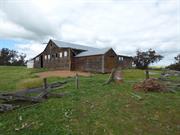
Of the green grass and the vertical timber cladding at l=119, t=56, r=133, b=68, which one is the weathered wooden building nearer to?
the vertical timber cladding at l=119, t=56, r=133, b=68

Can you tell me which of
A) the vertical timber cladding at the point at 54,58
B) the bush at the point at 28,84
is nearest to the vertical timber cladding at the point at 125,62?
the vertical timber cladding at the point at 54,58

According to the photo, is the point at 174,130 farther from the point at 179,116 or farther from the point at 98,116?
the point at 98,116

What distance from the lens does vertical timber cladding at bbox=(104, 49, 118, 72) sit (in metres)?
40.5

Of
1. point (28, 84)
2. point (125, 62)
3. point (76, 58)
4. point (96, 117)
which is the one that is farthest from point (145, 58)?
point (96, 117)

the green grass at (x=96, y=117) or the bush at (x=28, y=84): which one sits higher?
the bush at (x=28, y=84)

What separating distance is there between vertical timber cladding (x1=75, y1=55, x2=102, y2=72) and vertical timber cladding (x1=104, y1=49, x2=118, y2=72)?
3.80ft

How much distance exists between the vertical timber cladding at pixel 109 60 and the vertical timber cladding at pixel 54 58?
8.77 meters

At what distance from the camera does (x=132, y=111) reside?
33.4 feet

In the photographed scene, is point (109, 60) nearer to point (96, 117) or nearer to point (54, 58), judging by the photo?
point (54, 58)

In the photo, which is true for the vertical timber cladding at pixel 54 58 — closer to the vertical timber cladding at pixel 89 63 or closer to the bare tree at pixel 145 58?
the vertical timber cladding at pixel 89 63

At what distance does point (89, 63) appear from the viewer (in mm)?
42688

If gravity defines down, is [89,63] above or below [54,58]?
below

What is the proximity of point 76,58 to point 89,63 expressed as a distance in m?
4.32

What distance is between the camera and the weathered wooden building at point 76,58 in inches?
1607
